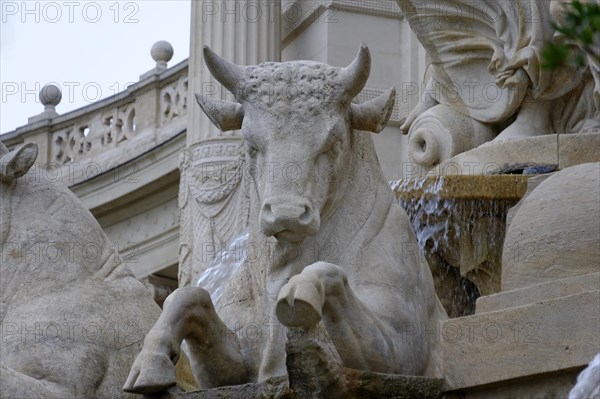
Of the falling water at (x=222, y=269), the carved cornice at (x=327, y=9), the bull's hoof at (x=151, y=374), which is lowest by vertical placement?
the carved cornice at (x=327, y=9)

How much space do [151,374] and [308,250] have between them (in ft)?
3.20

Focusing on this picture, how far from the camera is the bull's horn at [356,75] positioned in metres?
8.34

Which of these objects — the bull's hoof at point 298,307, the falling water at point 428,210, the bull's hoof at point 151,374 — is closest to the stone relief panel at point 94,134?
the falling water at point 428,210

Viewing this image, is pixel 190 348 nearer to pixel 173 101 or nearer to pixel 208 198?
pixel 208 198

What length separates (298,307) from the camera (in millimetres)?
7328

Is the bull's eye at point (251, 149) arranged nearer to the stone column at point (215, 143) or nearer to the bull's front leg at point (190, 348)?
the bull's front leg at point (190, 348)

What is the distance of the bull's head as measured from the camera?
8016 millimetres

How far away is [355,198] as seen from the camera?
27.7 ft

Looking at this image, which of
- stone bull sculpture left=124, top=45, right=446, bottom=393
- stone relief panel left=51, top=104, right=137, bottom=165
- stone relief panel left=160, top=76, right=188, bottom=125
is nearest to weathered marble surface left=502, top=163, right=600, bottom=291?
stone bull sculpture left=124, top=45, right=446, bottom=393

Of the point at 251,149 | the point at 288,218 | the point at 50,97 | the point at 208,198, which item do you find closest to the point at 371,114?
the point at 251,149

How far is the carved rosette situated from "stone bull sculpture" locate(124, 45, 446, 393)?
10.9 metres

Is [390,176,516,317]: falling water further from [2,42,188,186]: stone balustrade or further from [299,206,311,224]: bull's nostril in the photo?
[2,42,188,186]: stone balustrade

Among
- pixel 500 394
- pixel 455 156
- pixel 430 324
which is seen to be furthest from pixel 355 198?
pixel 455 156

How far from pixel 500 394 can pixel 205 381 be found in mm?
1345
